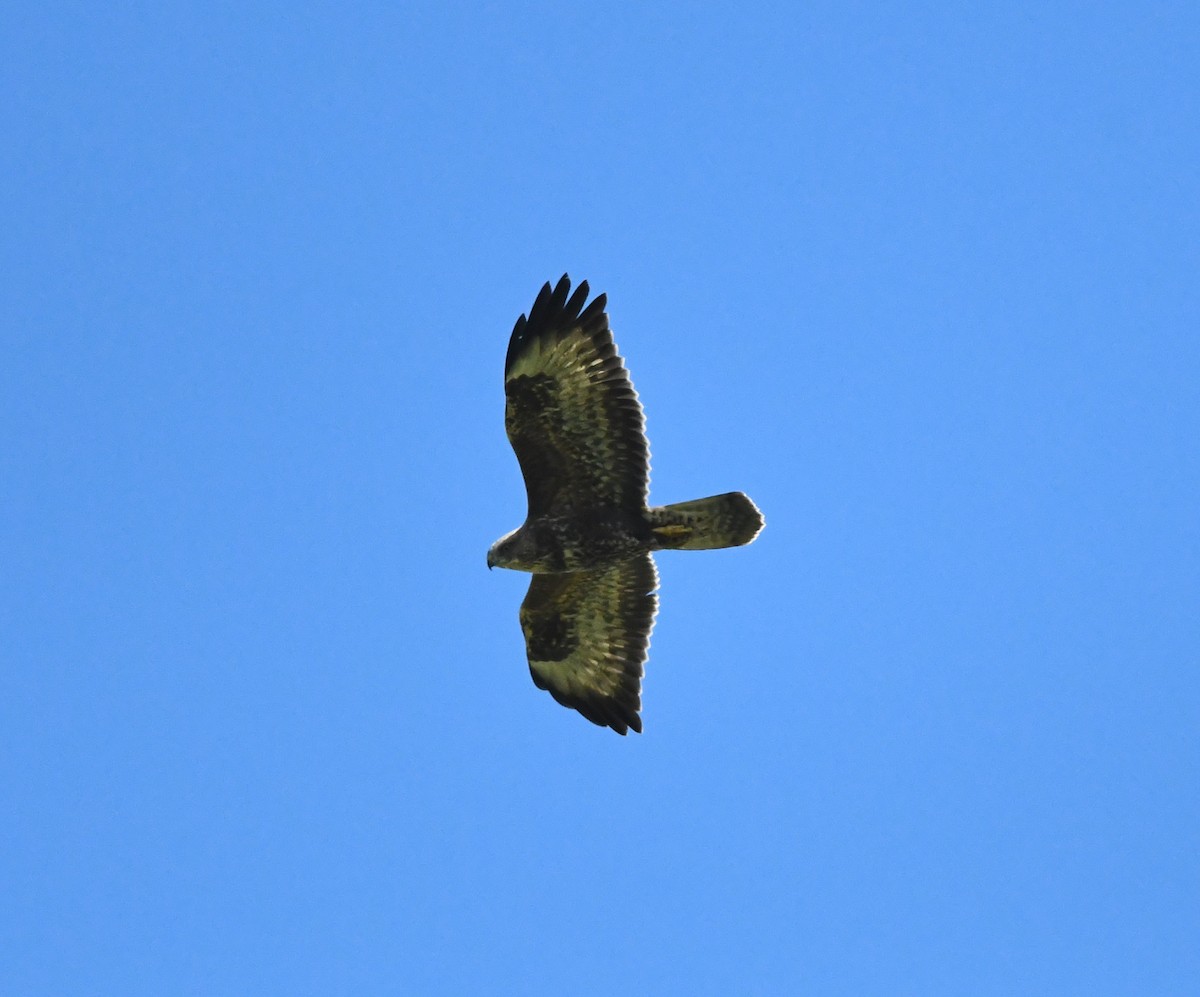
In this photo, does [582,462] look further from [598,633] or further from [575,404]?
[598,633]

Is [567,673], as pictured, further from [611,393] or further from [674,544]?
[611,393]

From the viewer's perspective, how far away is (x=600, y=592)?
44.4ft

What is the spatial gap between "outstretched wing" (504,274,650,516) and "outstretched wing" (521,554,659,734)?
1053mm

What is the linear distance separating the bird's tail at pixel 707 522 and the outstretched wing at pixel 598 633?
909 mm

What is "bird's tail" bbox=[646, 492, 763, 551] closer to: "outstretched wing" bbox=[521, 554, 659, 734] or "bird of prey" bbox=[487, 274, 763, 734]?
"bird of prey" bbox=[487, 274, 763, 734]

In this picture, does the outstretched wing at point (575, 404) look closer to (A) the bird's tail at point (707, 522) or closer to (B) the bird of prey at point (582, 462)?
(B) the bird of prey at point (582, 462)

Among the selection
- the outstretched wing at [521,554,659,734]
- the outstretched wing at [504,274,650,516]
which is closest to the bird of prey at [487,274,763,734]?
the outstretched wing at [504,274,650,516]

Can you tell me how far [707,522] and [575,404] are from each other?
1.34m

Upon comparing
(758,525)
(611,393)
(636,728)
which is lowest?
(636,728)

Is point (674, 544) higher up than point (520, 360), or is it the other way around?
point (520, 360)

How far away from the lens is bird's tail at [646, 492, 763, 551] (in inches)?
486

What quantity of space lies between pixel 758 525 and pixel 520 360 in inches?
86.2

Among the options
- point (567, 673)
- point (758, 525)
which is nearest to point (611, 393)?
point (758, 525)

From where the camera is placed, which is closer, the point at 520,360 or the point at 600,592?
the point at 520,360
